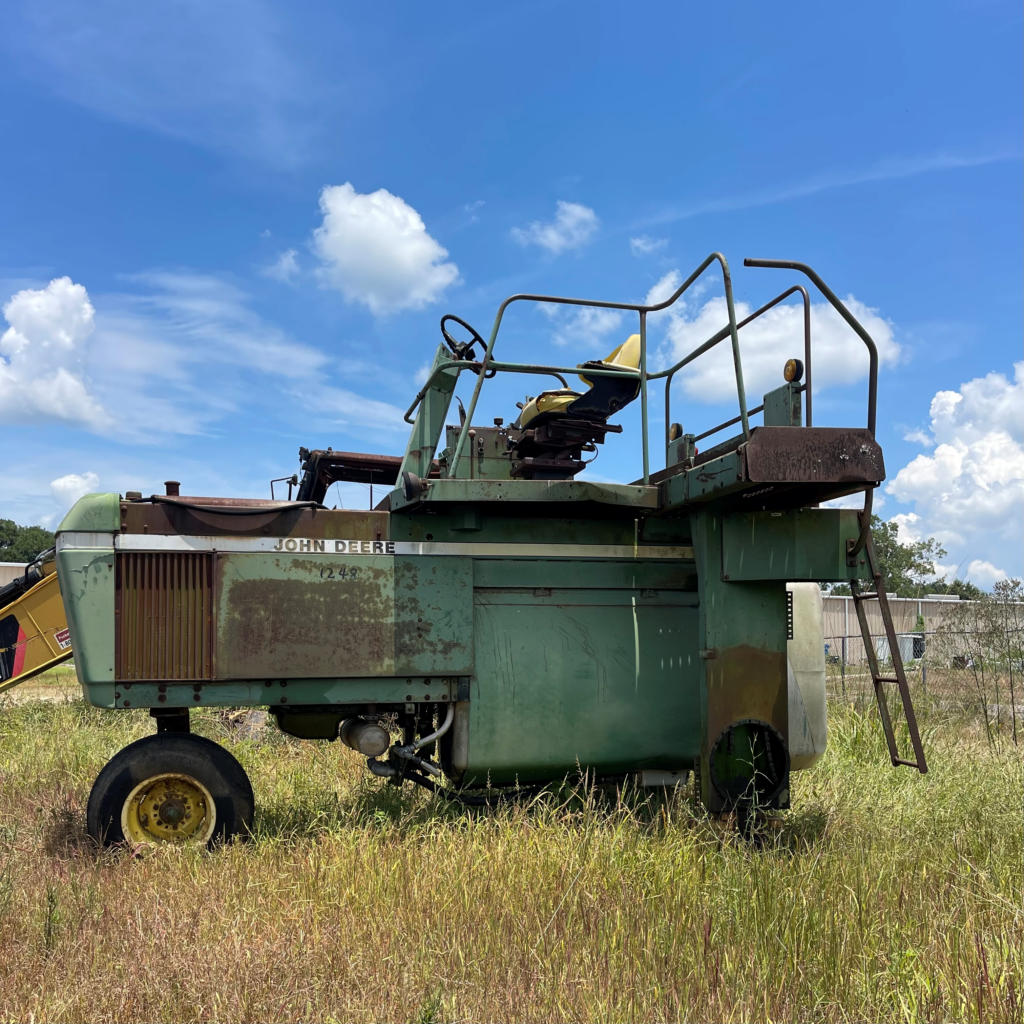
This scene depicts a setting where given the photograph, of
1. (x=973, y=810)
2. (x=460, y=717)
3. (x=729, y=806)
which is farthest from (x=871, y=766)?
(x=460, y=717)

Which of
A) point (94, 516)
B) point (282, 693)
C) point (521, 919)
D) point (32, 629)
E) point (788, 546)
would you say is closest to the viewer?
point (521, 919)

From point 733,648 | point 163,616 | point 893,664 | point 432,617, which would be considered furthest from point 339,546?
point 893,664

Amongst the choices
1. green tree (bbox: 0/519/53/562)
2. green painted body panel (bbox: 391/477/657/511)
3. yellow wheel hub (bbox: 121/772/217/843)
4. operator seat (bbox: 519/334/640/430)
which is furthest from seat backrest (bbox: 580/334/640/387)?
green tree (bbox: 0/519/53/562)

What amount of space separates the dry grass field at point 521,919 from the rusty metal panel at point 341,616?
3.04 feet

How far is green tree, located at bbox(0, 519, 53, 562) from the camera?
55.0 meters

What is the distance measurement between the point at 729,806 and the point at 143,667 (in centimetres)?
344

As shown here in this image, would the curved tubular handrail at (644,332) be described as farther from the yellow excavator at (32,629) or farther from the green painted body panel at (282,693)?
the yellow excavator at (32,629)

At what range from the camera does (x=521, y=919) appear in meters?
3.74

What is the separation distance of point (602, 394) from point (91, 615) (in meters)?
3.43

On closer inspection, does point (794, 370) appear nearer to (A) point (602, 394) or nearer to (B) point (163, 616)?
(A) point (602, 394)

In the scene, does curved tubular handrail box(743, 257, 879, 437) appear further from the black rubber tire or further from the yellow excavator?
the yellow excavator

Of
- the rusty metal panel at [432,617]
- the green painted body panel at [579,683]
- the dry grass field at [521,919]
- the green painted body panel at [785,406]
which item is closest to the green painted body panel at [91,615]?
the dry grass field at [521,919]

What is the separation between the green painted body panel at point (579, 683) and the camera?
5.45 metres

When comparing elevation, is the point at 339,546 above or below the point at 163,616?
above
